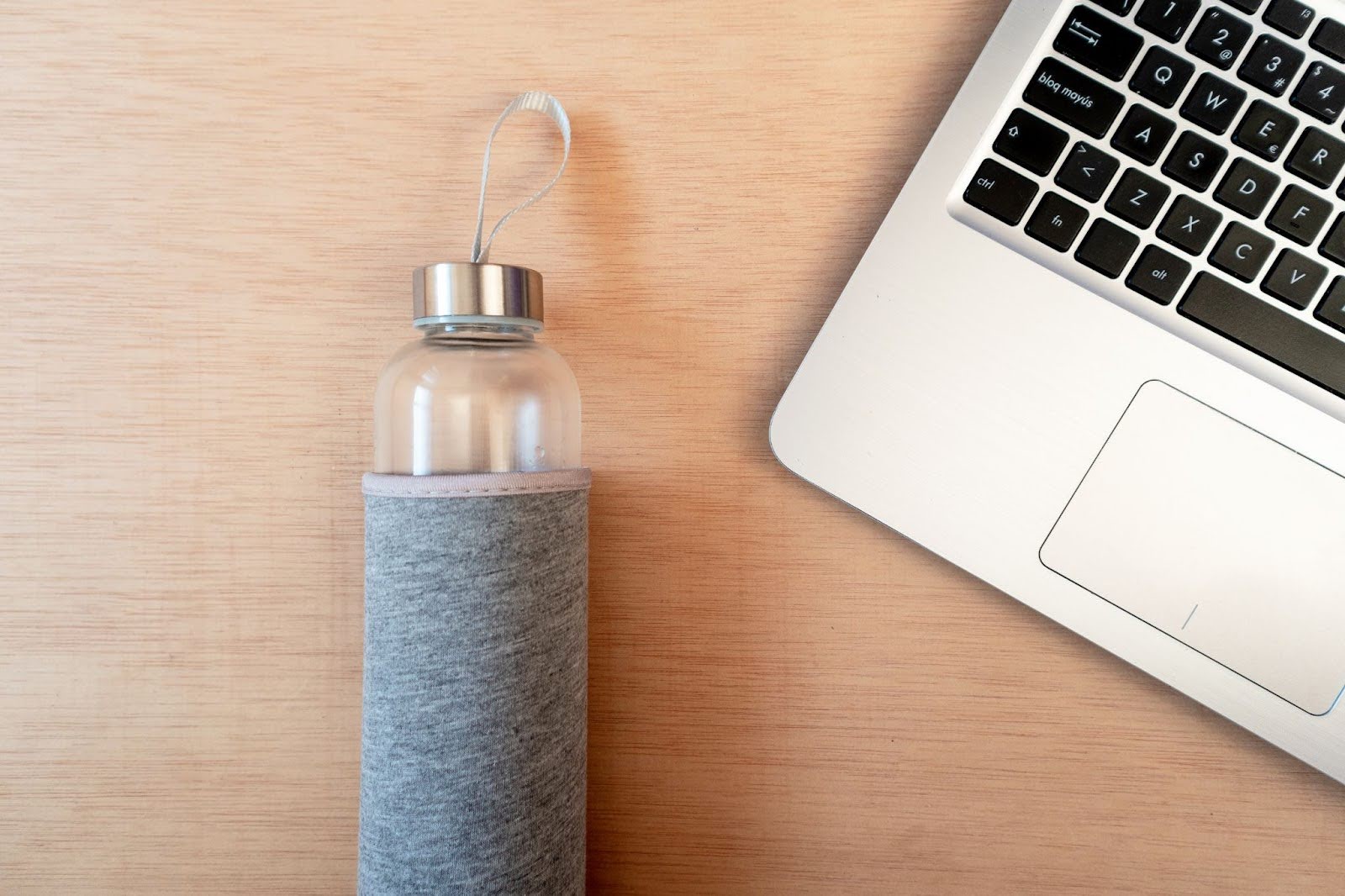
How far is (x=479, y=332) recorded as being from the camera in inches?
14.4

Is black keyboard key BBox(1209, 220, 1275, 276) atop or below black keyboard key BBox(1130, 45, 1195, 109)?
below

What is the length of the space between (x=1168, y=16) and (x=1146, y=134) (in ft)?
0.19

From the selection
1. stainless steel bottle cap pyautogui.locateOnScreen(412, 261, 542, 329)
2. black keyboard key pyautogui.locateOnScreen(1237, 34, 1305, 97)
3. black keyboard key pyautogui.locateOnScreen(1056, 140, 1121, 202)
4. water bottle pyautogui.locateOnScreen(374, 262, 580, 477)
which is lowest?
water bottle pyautogui.locateOnScreen(374, 262, 580, 477)

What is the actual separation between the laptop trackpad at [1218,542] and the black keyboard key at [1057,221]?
3.2 inches

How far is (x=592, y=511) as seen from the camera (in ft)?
1.33

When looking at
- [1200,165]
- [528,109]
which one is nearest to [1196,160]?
[1200,165]

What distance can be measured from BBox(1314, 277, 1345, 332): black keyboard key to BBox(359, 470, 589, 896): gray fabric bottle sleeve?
14.0 inches

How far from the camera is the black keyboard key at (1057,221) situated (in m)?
0.35

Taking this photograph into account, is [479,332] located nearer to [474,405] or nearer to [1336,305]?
[474,405]

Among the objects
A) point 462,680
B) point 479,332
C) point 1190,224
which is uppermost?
point 1190,224

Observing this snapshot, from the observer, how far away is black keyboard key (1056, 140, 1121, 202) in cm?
35

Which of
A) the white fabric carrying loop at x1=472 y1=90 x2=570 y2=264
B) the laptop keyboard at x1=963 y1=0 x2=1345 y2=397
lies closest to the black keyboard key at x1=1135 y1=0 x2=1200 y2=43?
the laptop keyboard at x1=963 y1=0 x2=1345 y2=397

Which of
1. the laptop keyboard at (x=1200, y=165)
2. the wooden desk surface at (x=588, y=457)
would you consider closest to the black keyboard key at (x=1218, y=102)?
the laptop keyboard at (x=1200, y=165)

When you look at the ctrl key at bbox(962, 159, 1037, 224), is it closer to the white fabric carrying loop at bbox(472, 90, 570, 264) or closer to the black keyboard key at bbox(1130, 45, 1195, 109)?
the black keyboard key at bbox(1130, 45, 1195, 109)
